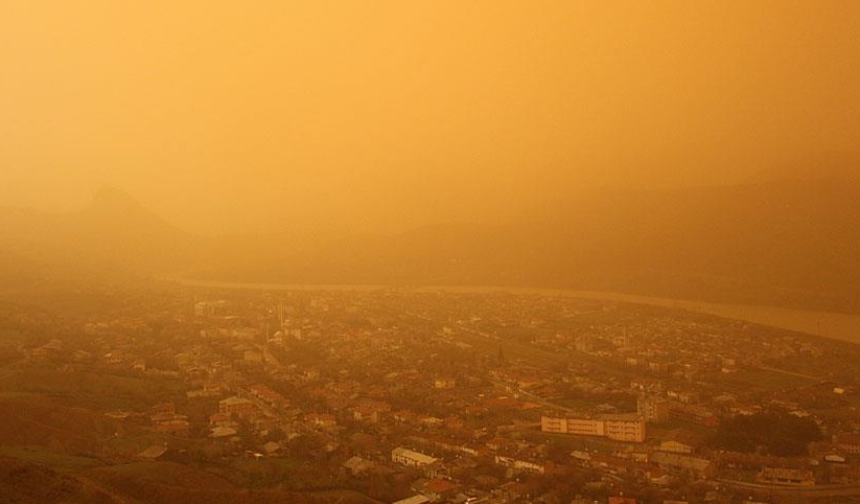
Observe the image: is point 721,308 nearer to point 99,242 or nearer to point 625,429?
point 625,429

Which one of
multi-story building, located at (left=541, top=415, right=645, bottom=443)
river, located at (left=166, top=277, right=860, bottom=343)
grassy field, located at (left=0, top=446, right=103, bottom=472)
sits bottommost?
grassy field, located at (left=0, top=446, right=103, bottom=472)

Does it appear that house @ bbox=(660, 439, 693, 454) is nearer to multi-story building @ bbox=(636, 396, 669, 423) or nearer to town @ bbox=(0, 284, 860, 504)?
town @ bbox=(0, 284, 860, 504)

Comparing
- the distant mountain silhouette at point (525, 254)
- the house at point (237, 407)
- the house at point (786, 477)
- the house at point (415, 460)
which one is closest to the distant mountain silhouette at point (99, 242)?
the distant mountain silhouette at point (525, 254)

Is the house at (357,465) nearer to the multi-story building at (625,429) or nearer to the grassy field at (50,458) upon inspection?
the grassy field at (50,458)

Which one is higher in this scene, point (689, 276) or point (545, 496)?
point (689, 276)

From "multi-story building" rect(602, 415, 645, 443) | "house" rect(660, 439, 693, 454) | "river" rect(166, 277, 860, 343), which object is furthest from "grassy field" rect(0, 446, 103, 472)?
"river" rect(166, 277, 860, 343)

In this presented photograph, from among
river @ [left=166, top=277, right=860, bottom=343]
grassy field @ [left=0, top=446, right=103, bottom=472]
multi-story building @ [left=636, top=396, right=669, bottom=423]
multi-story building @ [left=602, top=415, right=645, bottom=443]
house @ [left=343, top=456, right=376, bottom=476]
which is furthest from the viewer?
river @ [left=166, top=277, right=860, bottom=343]

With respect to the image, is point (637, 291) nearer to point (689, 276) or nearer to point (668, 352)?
point (689, 276)

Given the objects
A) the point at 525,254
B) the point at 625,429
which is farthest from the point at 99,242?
the point at 625,429

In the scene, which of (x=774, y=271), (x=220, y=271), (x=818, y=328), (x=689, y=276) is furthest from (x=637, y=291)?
(x=220, y=271)
